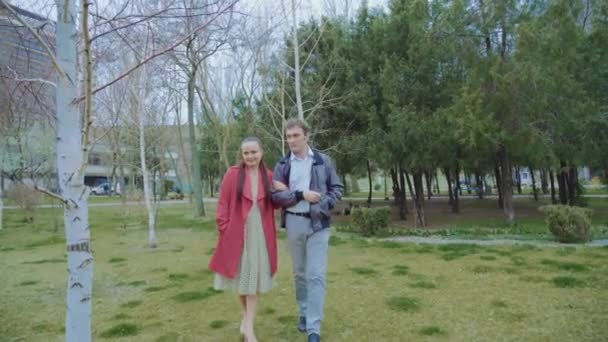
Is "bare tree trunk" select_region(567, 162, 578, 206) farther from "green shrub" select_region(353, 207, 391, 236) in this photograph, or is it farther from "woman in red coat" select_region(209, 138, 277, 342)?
"woman in red coat" select_region(209, 138, 277, 342)

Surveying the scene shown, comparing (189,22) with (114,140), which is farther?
(114,140)

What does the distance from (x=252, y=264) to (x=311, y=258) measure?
0.44m

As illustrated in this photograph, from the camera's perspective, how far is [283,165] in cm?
321

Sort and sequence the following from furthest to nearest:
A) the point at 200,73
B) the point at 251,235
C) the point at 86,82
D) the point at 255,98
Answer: the point at 255,98, the point at 200,73, the point at 251,235, the point at 86,82

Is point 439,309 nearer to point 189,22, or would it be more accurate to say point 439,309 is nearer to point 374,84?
point 189,22

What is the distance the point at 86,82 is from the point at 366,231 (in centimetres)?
867

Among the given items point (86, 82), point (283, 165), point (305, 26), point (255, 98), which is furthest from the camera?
point (255, 98)

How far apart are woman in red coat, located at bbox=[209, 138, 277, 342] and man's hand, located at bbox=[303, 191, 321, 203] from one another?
287 mm

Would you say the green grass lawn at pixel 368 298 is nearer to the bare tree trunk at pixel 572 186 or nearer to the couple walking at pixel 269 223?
the couple walking at pixel 269 223

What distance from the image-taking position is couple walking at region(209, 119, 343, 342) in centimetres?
289

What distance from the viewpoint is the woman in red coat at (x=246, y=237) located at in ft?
9.43

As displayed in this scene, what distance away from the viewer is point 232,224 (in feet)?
9.41

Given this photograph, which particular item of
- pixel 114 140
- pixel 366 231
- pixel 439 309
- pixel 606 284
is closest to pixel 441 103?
pixel 366 231

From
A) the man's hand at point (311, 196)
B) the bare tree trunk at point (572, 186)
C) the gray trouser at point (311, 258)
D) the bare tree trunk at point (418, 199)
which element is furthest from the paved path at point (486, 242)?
the bare tree trunk at point (572, 186)
